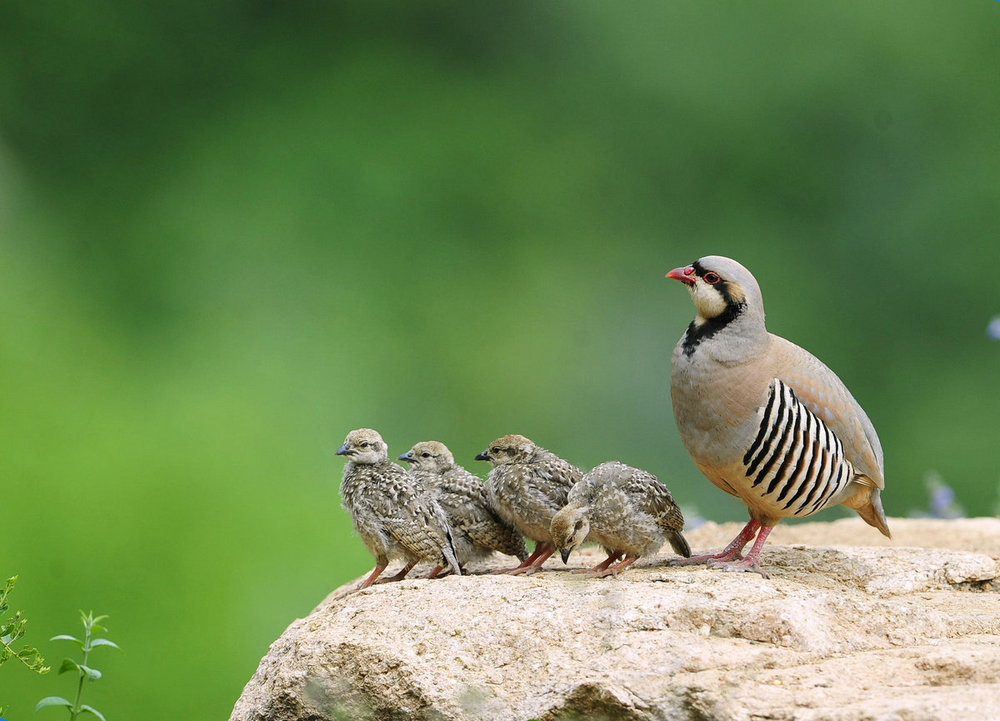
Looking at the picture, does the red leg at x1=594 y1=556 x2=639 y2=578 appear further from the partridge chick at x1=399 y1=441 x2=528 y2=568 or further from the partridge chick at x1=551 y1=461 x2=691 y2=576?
the partridge chick at x1=399 y1=441 x2=528 y2=568

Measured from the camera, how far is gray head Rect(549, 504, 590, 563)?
400 cm

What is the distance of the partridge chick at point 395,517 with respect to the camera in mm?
4203

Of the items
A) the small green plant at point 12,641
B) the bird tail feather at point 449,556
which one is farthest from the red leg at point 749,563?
the small green plant at point 12,641

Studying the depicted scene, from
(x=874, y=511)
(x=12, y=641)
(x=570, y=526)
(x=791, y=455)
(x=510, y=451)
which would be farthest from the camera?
(x=874, y=511)

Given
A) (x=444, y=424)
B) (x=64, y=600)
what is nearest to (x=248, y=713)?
(x=64, y=600)

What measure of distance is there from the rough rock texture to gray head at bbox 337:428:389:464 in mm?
511

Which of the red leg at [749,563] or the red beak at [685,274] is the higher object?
the red beak at [685,274]

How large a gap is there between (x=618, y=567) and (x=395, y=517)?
2.48 ft

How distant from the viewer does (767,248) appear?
9516mm

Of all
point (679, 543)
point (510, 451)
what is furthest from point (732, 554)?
point (510, 451)

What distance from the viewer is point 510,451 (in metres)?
4.38

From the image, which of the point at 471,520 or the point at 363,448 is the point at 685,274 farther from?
the point at 363,448

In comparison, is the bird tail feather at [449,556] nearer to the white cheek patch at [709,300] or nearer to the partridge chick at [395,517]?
the partridge chick at [395,517]

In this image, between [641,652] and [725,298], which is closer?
[641,652]
